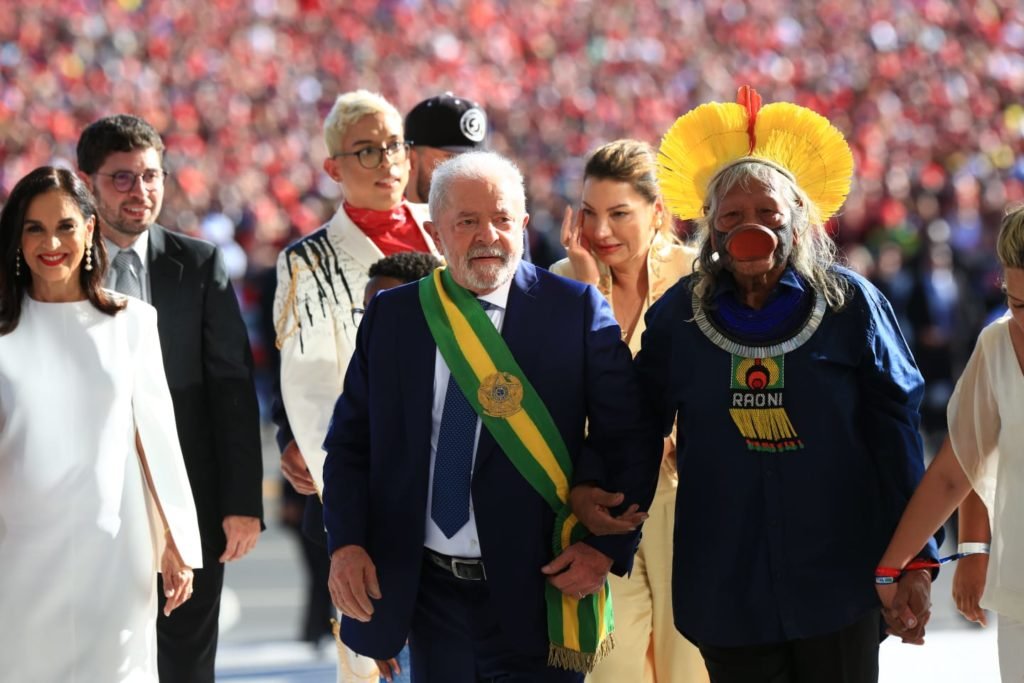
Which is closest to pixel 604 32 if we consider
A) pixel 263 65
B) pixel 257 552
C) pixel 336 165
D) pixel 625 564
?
pixel 263 65

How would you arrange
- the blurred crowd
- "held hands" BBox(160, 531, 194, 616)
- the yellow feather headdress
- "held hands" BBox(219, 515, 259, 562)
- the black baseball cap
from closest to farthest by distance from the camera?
1. the yellow feather headdress
2. "held hands" BBox(160, 531, 194, 616)
3. "held hands" BBox(219, 515, 259, 562)
4. the black baseball cap
5. the blurred crowd

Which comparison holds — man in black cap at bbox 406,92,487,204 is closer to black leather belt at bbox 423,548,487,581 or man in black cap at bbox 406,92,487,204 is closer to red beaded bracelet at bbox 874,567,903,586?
black leather belt at bbox 423,548,487,581

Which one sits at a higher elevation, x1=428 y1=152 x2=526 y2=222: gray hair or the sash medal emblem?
x1=428 y1=152 x2=526 y2=222: gray hair

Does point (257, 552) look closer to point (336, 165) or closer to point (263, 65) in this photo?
point (336, 165)

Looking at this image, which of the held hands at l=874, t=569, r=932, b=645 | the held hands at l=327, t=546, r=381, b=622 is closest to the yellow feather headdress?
the held hands at l=874, t=569, r=932, b=645

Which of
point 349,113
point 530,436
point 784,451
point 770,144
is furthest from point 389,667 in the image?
point 349,113

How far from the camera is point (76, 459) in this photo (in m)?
4.00

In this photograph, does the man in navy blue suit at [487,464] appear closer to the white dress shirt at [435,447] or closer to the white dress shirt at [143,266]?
the white dress shirt at [435,447]

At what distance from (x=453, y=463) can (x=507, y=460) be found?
12 centimetres

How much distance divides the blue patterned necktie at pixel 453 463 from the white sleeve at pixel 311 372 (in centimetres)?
130

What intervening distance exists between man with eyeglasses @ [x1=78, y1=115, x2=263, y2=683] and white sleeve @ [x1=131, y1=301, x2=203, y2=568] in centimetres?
60

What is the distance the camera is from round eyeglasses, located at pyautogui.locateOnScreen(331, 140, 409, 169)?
16.9ft

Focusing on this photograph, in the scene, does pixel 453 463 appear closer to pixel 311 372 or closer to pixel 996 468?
pixel 996 468

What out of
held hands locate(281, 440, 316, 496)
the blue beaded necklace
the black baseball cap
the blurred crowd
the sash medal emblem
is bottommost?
held hands locate(281, 440, 316, 496)
